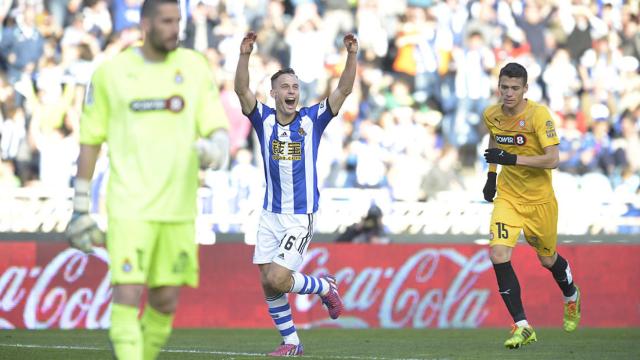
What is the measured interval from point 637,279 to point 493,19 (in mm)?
5890

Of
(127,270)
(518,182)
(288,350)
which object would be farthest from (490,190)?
(127,270)

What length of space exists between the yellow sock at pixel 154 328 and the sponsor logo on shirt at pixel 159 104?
1.11 metres

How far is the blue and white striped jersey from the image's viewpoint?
989cm

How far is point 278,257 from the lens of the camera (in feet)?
32.2

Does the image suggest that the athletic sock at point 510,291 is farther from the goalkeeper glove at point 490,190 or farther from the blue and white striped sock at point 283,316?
the blue and white striped sock at point 283,316

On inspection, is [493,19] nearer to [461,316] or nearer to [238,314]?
[461,316]

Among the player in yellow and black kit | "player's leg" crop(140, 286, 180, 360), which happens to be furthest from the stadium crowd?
"player's leg" crop(140, 286, 180, 360)

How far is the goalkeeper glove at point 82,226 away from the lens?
19.5ft

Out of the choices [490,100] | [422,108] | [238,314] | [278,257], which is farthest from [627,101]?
[278,257]

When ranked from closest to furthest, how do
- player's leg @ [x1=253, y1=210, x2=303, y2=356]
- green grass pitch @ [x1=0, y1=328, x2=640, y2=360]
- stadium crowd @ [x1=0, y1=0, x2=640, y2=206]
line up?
player's leg @ [x1=253, y1=210, x2=303, y2=356] < green grass pitch @ [x1=0, y1=328, x2=640, y2=360] < stadium crowd @ [x1=0, y1=0, x2=640, y2=206]

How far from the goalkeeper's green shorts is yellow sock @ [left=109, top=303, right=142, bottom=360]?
16cm

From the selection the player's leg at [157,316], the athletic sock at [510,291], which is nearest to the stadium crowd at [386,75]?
the athletic sock at [510,291]

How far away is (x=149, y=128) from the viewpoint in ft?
19.8

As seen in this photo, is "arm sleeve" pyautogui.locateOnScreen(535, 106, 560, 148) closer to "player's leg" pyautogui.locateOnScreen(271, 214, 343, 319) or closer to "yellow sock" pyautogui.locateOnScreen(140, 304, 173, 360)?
"player's leg" pyautogui.locateOnScreen(271, 214, 343, 319)
